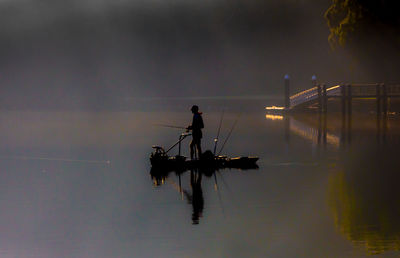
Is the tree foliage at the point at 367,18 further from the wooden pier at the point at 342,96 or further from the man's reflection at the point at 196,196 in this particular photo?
the man's reflection at the point at 196,196

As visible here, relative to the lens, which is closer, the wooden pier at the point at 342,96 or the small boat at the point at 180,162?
the small boat at the point at 180,162

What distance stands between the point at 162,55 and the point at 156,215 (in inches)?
4647

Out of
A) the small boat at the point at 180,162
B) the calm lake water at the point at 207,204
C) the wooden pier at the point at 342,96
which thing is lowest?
the calm lake water at the point at 207,204

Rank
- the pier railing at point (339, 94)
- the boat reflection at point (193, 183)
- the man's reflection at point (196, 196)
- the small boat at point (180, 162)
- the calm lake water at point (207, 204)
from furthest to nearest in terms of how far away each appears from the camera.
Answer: the pier railing at point (339, 94)
the small boat at point (180, 162)
the boat reflection at point (193, 183)
the man's reflection at point (196, 196)
the calm lake water at point (207, 204)

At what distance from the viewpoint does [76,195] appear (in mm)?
21219

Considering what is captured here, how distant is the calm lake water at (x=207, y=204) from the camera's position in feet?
49.9

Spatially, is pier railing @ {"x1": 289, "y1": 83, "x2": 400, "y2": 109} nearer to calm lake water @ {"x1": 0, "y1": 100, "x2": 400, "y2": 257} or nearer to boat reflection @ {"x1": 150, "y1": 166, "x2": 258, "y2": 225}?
calm lake water @ {"x1": 0, "y1": 100, "x2": 400, "y2": 257}

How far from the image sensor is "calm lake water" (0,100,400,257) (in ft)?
49.9

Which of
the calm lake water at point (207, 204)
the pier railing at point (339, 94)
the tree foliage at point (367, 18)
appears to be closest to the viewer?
the calm lake water at point (207, 204)

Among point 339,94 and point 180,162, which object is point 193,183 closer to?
point 180,162

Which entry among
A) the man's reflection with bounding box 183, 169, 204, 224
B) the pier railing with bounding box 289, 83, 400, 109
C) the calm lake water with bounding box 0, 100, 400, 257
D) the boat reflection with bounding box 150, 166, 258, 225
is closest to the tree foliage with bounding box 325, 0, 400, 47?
the pier railing with bounding box 289, 83, 400, 109

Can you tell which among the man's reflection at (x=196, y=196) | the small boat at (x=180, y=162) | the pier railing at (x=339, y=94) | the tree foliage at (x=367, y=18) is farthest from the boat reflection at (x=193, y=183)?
the tree foliage at (x=367, y=18)

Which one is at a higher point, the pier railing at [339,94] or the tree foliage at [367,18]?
the tree foliage at [367,18]

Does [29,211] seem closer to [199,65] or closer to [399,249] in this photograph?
[399,249]
